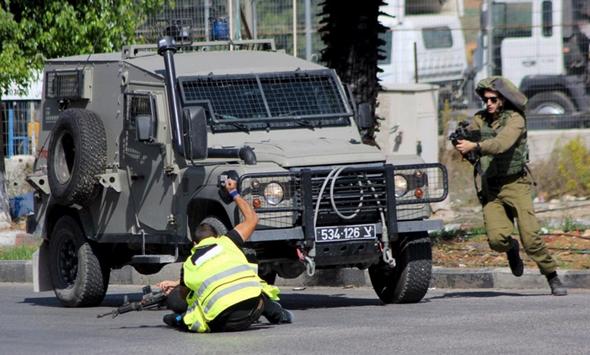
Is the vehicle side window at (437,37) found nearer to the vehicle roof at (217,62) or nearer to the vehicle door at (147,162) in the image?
the vehicle roof at (217,62)

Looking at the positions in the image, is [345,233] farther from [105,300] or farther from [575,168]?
[575,168]

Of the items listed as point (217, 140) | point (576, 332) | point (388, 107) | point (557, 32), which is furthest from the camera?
point (557, 32)

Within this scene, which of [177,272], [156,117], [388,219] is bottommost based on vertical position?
[177,272]

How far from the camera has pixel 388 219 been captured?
36.4 feet

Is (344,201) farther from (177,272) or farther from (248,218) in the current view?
(177,272)

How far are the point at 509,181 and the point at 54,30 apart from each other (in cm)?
932

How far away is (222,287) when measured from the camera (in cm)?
973

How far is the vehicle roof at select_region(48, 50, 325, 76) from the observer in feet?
40.7

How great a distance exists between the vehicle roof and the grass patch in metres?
4.61

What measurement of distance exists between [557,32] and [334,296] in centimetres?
1285

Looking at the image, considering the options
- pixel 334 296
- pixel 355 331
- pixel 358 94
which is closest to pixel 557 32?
pixel 358 94

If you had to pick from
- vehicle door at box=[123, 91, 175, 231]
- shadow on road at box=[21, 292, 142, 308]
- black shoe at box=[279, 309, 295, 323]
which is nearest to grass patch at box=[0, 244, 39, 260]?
shadow on road at box=[21, 292, 142, 308]

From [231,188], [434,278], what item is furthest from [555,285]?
[231,188]

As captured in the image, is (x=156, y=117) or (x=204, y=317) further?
(x=156, y=117)
